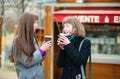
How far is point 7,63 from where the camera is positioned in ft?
32.5

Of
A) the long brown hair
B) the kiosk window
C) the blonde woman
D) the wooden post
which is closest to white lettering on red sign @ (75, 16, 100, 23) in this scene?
the kiosk window

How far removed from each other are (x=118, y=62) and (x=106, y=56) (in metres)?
0.39

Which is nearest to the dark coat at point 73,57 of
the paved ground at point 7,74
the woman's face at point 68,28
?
the woman's face at point 68,28

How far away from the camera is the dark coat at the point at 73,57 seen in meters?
3.94

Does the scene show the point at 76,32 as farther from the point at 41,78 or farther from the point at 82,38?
the point at 41,78

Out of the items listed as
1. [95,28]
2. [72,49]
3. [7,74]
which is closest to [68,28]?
[72,49]

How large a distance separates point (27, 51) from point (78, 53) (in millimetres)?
610

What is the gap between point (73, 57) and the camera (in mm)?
3936

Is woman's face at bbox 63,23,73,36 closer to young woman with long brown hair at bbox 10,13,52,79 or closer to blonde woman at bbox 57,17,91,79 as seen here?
blonde woman at bbox 57,17,91,79

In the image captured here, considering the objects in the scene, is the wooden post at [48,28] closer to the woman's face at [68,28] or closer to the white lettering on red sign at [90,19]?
the white lettering on red sign at [90,19]

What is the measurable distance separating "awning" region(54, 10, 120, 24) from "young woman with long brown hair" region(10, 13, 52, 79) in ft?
9.59

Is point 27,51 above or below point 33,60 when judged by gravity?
above

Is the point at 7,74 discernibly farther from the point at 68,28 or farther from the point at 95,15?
the point at 68,28

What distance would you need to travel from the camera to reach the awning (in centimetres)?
682
